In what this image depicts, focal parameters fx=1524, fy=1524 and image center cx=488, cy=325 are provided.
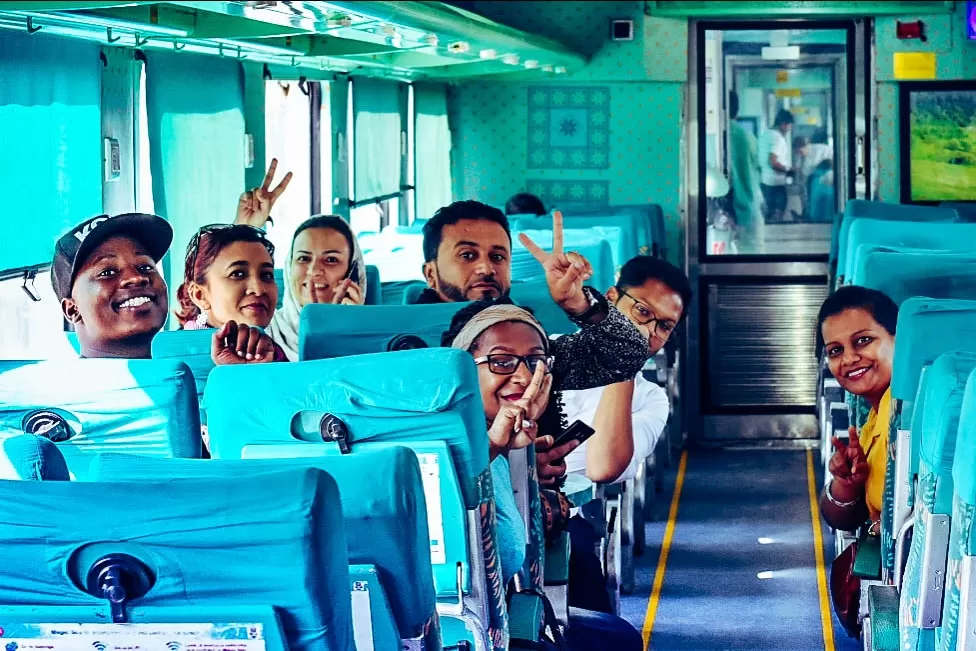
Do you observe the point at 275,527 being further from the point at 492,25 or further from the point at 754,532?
the point at 754,532

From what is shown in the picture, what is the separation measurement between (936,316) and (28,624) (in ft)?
9.15

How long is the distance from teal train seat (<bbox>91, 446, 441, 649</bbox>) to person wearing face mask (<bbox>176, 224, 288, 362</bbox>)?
8.32ft

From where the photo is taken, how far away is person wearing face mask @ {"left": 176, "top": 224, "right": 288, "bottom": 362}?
4926 millimetres

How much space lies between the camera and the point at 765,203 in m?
9.78

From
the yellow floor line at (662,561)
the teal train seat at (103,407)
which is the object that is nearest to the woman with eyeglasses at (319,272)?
the yellow floor line at (662,561)

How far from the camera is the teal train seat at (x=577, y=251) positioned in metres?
7.25

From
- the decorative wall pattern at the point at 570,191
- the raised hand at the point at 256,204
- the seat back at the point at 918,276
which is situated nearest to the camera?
the seat back at the point at 918,276

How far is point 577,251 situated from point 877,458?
273 centimetres

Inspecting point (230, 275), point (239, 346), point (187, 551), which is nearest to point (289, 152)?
point (230, 275)

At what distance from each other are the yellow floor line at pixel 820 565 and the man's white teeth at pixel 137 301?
277 cm

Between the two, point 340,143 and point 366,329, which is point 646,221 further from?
point 366,329

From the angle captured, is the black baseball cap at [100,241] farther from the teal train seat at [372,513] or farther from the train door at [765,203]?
the train door at [765,203]

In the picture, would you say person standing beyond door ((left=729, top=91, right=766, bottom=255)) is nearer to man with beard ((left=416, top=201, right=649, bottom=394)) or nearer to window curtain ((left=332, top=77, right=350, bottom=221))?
window curtain ((left=332, top=77, right=350, bottom=221))

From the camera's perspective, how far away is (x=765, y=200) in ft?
32.1
